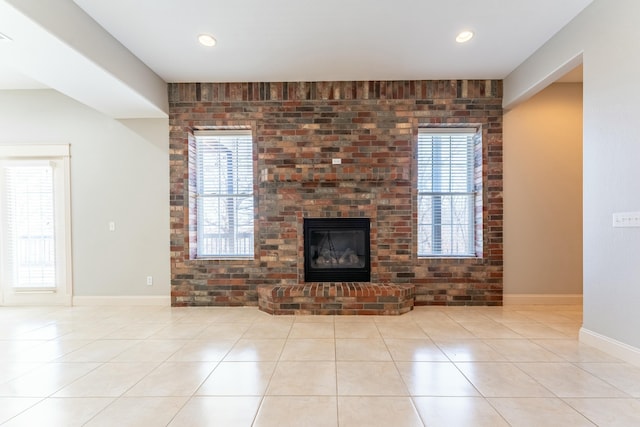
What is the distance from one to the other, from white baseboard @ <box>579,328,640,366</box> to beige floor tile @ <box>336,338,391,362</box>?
1.71 metres

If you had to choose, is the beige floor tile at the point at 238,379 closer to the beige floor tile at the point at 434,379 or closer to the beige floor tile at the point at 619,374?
the beige floor tile at the point at 434,379

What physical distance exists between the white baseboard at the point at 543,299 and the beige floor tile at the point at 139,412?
385cm

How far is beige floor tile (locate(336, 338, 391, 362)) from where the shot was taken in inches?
91.8

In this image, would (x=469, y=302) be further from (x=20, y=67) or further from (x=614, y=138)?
(x=20, y=67)

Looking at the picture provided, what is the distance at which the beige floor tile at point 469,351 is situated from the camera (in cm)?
231

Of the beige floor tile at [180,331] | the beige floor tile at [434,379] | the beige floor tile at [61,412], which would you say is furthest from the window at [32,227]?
the beige floor tile at [434,379]

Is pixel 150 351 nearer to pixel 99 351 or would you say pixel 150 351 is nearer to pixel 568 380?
pixel 99 351

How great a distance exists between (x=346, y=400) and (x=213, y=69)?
11.7 feet

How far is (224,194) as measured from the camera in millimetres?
4031

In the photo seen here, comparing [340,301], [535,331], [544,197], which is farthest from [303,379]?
[544,197]

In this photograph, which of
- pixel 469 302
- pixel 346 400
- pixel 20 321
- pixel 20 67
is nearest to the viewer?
pixel 346 400

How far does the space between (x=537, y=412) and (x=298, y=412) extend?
51.7 inches

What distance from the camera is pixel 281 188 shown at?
3.87 metres

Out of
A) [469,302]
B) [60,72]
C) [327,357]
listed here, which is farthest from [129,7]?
[469,302]
